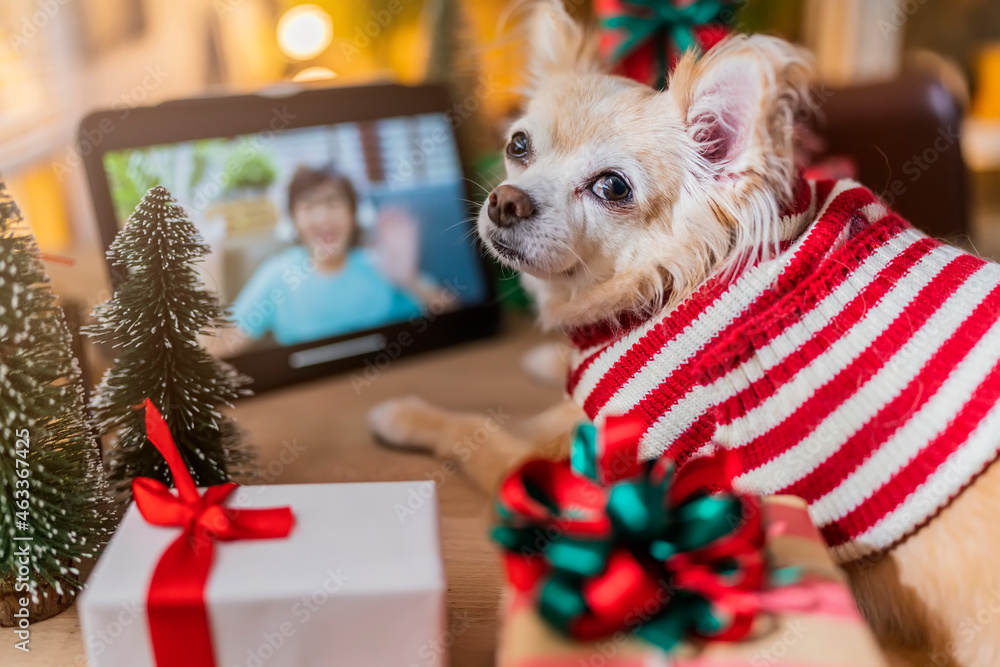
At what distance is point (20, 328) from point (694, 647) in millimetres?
740

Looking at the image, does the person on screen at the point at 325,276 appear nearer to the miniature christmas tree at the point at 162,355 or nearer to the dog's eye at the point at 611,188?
the miniature christmas tree at the point at 162,355

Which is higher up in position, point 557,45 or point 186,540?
point 557,45

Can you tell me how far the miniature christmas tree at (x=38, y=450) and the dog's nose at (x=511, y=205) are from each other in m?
0.53

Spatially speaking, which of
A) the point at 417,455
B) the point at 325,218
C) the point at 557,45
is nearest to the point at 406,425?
the point at 417,455

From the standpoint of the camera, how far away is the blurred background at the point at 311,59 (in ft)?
5.65

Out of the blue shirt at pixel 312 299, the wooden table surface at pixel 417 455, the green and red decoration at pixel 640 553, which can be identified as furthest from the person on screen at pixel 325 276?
the green and red decoration at pixel 640 553

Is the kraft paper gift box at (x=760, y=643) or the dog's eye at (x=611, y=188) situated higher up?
the dog's eye at (x=611, y=188)

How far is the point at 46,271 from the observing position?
85 cm

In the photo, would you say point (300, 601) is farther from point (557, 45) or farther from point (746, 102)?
point (557, 45)

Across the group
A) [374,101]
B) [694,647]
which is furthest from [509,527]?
[374,101]

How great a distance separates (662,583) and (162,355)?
24.6 inches

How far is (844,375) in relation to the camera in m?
0.82

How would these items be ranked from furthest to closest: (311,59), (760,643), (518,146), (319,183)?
(311,59)
(319,183)
(518,146)
(760,643)

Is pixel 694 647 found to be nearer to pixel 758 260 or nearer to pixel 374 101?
pixel 758 260
